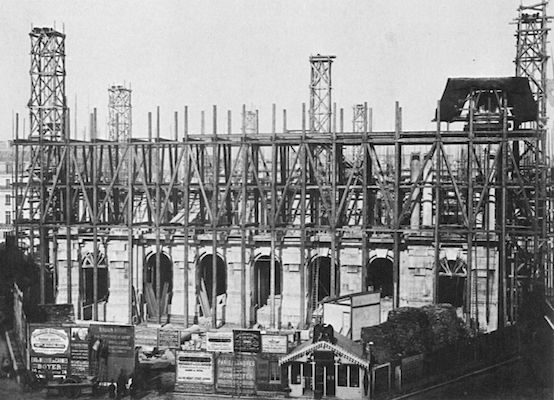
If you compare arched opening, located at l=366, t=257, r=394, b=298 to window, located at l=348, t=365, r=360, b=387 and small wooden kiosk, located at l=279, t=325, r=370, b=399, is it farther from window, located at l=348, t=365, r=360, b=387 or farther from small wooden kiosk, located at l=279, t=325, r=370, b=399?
window, located at l=348, t=365, r=360, b=387

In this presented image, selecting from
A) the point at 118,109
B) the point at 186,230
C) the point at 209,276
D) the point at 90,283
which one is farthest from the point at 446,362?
the point at 118,109

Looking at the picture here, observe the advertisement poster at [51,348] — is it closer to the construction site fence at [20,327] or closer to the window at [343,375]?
the construction site fence at [20,327]

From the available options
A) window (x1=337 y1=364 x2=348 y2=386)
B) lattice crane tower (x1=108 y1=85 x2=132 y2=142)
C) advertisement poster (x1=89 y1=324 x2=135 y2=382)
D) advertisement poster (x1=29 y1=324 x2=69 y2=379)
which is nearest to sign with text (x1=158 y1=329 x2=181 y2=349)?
advertisement poster (x1=89 y1=324 x2=135 y2=382)

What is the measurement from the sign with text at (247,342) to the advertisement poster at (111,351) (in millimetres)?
3751

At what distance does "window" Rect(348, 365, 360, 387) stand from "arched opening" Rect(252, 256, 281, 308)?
14.8 metres

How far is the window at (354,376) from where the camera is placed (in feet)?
83.4

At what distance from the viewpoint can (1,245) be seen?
149 feet

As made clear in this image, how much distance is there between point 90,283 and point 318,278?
1456 centimetres

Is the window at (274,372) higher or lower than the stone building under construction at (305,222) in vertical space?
lower

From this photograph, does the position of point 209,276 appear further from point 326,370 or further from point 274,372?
point 326,370

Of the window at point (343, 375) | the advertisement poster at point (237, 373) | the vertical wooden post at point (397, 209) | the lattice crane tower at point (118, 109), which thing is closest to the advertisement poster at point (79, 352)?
the advertisement poster at point (237, 373)

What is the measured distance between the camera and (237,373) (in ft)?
84.8

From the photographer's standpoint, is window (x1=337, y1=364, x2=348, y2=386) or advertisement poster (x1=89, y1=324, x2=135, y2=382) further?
advertisement poster (x1=89, y1=324, x2=135, y2=382)

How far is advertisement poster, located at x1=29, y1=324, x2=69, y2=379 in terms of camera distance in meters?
26.4
